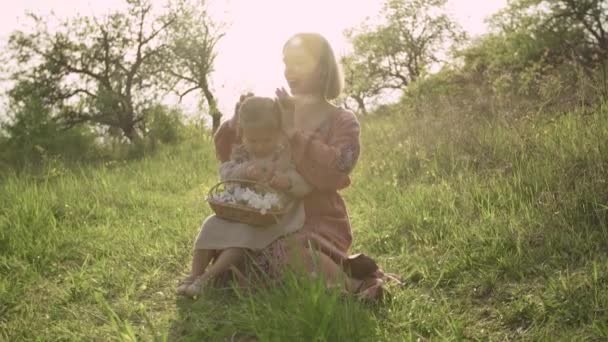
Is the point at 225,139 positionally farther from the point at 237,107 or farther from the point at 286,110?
the point at 286,110

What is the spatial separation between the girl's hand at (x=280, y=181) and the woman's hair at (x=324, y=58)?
730mm

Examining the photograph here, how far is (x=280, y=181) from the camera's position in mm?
3336

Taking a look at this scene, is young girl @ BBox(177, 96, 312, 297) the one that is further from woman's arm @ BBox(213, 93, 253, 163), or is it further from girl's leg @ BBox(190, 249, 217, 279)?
woman's arm @ BBox(213, 93, 253, 163)

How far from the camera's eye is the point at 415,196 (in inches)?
195

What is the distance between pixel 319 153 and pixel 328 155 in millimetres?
57

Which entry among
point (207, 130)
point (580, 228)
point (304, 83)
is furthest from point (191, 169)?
point (580, 228)

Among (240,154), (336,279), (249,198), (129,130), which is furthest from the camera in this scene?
(129,130)

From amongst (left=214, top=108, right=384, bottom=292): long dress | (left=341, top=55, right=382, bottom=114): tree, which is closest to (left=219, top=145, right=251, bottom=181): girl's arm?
(left=214, top=108, right=384, bottom=292): long dress

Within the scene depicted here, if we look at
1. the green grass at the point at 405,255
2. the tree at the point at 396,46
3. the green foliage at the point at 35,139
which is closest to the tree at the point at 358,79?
the tree at the point at 396,46

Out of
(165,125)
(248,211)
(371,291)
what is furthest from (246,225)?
(165,125)

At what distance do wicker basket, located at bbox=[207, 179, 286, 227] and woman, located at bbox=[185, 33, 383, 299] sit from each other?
19 cm

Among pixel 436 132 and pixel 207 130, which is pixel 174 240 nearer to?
pixel 436 132

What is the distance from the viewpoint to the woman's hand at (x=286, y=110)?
3.30 m

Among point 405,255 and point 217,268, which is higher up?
point 217,268
